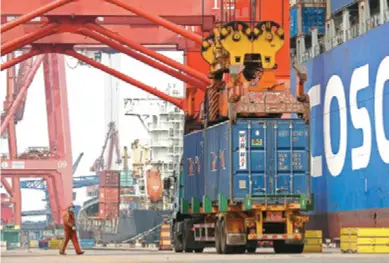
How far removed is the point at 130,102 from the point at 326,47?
4961 cm

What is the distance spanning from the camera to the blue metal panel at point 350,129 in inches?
1706

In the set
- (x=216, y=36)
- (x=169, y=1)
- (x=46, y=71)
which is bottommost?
(x=216, y=36)

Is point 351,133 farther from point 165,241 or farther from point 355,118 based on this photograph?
point 165,241

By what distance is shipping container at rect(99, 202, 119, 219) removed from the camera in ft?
351

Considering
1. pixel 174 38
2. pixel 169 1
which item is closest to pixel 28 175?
pixel 174 38

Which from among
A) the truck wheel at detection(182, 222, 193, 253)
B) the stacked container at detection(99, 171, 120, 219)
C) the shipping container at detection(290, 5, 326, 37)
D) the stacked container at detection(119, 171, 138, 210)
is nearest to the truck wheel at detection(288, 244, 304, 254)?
the truck wheel at detection(182, 222, 193, 253)

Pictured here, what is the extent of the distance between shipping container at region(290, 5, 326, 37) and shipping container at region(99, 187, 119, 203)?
54524 mm

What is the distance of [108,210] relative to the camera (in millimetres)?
107625

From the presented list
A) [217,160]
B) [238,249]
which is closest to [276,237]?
[238,249]

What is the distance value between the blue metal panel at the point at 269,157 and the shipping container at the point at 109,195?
78.9 meters

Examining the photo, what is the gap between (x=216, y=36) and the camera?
35656 millimetres

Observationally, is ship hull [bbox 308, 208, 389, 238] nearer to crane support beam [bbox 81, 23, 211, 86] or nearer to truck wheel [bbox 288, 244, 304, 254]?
crane support beam [bbox 81, 23, 211, 86]

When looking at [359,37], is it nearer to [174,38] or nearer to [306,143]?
[174,38]

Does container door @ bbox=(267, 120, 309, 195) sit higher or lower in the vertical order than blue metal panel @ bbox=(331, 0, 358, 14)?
lower
